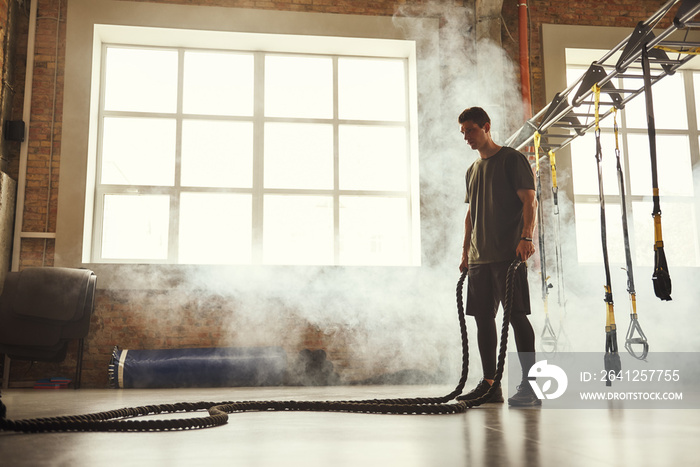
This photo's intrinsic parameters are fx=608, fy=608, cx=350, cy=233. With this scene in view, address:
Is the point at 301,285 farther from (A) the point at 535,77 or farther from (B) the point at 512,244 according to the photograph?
(A) the point at 535,77

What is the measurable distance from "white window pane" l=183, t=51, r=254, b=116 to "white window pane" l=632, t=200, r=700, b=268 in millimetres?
4356

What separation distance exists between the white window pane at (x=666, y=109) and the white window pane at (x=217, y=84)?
4.22 meters

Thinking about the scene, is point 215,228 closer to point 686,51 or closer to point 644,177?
point 686,51

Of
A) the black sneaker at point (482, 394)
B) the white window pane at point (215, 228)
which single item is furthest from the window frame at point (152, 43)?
the black sneaker at point (482, 394)

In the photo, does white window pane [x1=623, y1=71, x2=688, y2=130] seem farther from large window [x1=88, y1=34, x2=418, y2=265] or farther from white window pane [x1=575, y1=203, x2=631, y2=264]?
large window [x1=88, y1=34, x2=418, y2=265]

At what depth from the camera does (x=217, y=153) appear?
6309mm

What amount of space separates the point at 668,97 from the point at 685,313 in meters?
2.53

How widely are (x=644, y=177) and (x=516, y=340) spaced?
430cm

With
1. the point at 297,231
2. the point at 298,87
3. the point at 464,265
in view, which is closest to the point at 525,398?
the point at 464,265

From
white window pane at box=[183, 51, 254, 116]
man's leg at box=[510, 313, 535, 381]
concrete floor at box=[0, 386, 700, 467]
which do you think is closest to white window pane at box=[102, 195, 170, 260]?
white window pane at box=[183, 51, 254, 116]

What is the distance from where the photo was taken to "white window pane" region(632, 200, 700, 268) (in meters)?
6.52

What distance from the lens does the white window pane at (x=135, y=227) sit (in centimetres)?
602

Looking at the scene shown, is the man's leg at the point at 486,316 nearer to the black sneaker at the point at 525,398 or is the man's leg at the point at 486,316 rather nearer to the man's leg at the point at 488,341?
the man's leg at the point at 488,341

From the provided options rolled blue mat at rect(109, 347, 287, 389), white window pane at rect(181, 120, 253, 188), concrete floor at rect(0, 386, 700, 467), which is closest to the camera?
concrete floor at rect(0, 386, 700, 467)
